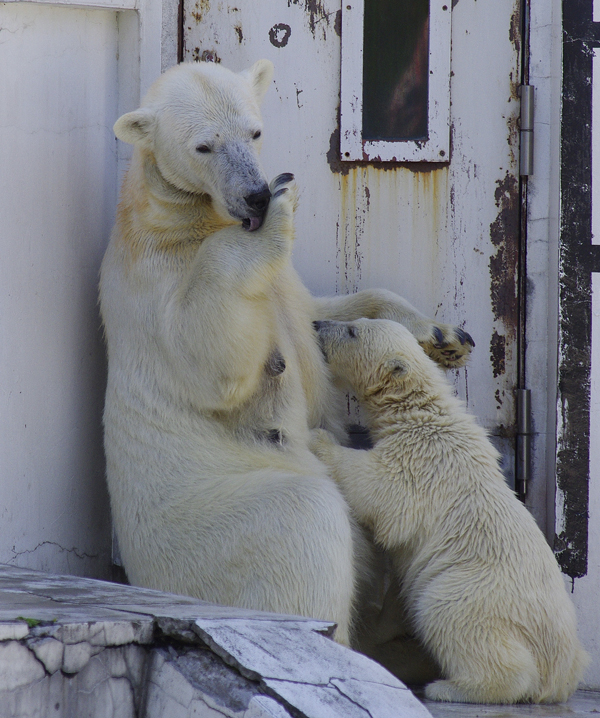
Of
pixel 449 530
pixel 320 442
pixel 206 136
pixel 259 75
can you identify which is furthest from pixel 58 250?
pixel 449 530

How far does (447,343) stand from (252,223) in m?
1.17

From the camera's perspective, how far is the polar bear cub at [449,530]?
3151 mm

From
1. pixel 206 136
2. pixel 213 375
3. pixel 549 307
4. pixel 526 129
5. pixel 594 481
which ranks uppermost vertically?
pixel 526 129

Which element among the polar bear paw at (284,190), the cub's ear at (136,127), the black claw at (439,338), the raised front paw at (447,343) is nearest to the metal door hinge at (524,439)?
the raised front paw at (447,343)

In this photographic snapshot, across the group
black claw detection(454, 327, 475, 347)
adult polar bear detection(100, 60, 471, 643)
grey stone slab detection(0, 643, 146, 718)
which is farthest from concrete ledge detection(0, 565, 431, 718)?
black claw detection(454, 327, 475, 347)

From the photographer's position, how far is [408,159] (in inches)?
165

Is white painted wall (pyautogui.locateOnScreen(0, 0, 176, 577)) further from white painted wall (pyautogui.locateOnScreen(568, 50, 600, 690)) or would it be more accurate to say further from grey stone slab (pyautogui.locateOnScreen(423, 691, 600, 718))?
white painted wall (pyautogui.locateOnScreen(568, 50, 600, 690))

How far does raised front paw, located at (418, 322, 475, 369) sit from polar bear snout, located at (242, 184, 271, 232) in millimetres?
1071

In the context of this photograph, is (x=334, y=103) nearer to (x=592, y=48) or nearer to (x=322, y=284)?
(x=322, y=284)

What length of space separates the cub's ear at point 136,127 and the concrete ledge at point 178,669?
1.85 meters

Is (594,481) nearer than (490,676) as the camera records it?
No

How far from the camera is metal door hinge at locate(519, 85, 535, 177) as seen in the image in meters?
4.07

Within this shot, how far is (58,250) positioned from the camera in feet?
12.1

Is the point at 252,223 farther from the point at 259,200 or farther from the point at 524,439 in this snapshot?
the point at 524,439
